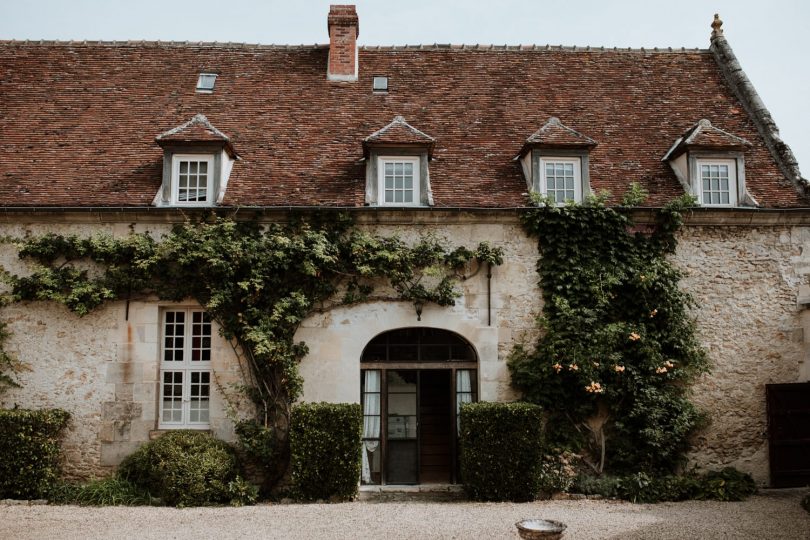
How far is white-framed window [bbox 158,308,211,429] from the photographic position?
38.9 feet

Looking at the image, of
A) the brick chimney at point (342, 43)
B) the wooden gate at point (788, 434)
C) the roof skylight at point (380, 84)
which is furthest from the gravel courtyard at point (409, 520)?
the brick chimney at point (342, 43)

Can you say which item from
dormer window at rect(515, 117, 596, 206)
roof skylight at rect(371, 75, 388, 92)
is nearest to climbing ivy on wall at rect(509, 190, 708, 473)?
dormer window at rect(515, 117, 596, 206)

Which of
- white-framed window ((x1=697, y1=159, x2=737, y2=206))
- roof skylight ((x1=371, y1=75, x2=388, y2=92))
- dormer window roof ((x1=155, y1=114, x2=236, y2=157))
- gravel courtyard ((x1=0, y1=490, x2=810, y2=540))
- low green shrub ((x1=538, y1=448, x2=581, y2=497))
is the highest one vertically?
roof skylight ((x1=371, y1=75, x2=388, y2=92))

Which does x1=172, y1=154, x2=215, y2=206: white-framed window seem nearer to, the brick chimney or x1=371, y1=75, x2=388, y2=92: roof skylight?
the brick chimney

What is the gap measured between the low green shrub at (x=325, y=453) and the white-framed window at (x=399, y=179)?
3968 millimetres

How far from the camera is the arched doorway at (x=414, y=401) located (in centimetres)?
1183

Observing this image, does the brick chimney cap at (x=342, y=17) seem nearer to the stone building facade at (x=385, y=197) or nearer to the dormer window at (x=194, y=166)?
the stone building facade at (x=385, y=197)

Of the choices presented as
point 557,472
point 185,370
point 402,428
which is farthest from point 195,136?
point 557,472

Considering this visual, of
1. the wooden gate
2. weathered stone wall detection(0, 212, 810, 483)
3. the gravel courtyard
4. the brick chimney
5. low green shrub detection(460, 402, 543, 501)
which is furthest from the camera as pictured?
the brick chimney

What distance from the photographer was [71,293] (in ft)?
37.9

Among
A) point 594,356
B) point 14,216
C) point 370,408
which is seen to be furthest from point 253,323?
point 594,356

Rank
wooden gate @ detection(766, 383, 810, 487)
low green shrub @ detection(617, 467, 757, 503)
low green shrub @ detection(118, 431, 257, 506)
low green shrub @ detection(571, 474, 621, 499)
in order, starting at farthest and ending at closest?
wooden gate @ detection(766, 383, 810, 487)
low green shrub @ detection(571, 474, 621, 499)
low green shrub @ detection(617, 467, 757, 503)
low green shrub @ detection(118, 431, 257, 506)

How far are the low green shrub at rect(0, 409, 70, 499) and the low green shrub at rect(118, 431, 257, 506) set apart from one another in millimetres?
1173

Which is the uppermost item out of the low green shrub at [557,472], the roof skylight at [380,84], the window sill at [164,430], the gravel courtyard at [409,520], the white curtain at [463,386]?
the roof skylight at [380,84]
